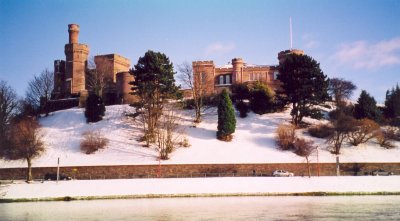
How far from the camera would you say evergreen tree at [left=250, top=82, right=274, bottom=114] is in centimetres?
5428

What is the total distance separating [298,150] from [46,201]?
24.4 meters

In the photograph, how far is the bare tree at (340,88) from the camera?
61.9 m

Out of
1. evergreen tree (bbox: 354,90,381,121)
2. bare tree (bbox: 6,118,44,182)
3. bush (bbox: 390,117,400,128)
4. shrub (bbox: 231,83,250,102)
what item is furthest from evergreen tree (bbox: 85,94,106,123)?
bush (bbox: 390,117,400,128)

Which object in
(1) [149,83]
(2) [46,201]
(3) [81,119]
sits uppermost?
(1) [149,83]

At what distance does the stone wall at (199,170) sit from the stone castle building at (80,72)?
22877 mm

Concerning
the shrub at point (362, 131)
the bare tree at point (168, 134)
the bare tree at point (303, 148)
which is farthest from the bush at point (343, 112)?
the bare tree at point (168, 134)

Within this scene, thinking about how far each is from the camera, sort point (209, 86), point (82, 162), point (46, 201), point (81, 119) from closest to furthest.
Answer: point (46, 201) → point (82, 162) → point (81, 119) → point (209, 86)

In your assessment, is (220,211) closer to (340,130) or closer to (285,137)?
(285,137)

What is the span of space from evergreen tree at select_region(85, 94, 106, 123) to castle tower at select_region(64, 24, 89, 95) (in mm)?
12462

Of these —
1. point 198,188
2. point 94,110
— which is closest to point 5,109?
point 94,110

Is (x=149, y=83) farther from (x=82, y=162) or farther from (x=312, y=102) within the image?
(x=312, y=102)

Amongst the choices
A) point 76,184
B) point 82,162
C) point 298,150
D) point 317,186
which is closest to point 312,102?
point 298,150

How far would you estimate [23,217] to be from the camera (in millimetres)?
19844

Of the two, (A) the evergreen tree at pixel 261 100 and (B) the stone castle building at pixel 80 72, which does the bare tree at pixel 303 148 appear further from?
(B) the stone castle building at pixel 80 72
